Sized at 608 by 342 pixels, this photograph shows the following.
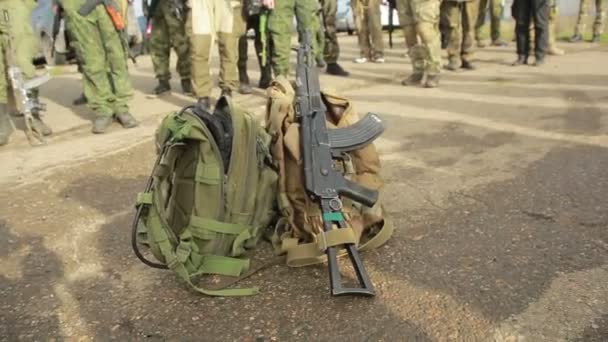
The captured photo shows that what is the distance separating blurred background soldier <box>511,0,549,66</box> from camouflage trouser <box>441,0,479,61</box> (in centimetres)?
56

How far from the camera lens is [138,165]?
3941 mm

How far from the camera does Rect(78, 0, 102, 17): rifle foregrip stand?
4.48m

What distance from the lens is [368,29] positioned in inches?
342

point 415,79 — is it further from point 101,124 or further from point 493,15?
point 493,15

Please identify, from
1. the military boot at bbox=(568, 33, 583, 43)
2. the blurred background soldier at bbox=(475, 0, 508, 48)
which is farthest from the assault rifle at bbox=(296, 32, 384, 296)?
the military boot at bbox=(568, 33, 583, 43)

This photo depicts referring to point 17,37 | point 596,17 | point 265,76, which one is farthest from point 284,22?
point 596,17

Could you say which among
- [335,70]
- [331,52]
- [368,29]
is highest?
[368,29]

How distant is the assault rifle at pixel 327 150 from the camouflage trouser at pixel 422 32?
381cm

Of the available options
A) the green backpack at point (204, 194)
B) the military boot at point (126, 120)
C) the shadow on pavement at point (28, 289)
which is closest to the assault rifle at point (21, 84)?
the military boot at point (126, 120)

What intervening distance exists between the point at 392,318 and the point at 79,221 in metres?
1.88

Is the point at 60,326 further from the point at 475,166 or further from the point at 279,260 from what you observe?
the point at 475,166

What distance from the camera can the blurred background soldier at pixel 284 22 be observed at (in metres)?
5.68

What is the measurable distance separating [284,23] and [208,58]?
0.99 m

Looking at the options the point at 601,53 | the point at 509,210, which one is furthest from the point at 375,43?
the point at 509,210
